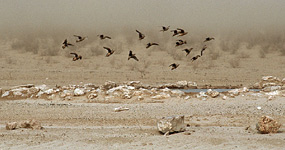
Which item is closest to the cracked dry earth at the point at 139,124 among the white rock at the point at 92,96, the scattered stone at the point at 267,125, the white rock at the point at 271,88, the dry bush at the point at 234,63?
the scattered stone at the point at 267,125

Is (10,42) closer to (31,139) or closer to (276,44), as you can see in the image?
(276,44)

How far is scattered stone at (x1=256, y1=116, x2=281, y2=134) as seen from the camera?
29.5 ft

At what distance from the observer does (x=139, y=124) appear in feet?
34.3

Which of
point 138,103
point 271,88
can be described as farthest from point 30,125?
point 271,88

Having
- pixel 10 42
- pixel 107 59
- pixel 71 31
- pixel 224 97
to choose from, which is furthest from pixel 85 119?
pixel 71 31

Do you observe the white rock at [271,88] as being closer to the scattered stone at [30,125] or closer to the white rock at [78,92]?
the white rock at [78,92]

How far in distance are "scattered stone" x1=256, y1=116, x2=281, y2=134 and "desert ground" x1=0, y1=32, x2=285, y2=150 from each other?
0.19 m

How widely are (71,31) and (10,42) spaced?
239 inches

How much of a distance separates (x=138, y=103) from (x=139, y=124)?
3.45 m

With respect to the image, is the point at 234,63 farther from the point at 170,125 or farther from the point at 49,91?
the point at 170,125

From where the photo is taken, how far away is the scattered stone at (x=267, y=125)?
29.5 ft

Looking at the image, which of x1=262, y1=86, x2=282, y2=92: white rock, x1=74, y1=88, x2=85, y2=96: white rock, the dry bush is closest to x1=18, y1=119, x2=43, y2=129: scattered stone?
x1=74, y1=88, x2=85, y2=96: white rock

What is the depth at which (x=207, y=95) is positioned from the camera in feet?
46.8

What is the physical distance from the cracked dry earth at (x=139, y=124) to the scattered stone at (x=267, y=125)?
0.17 m
